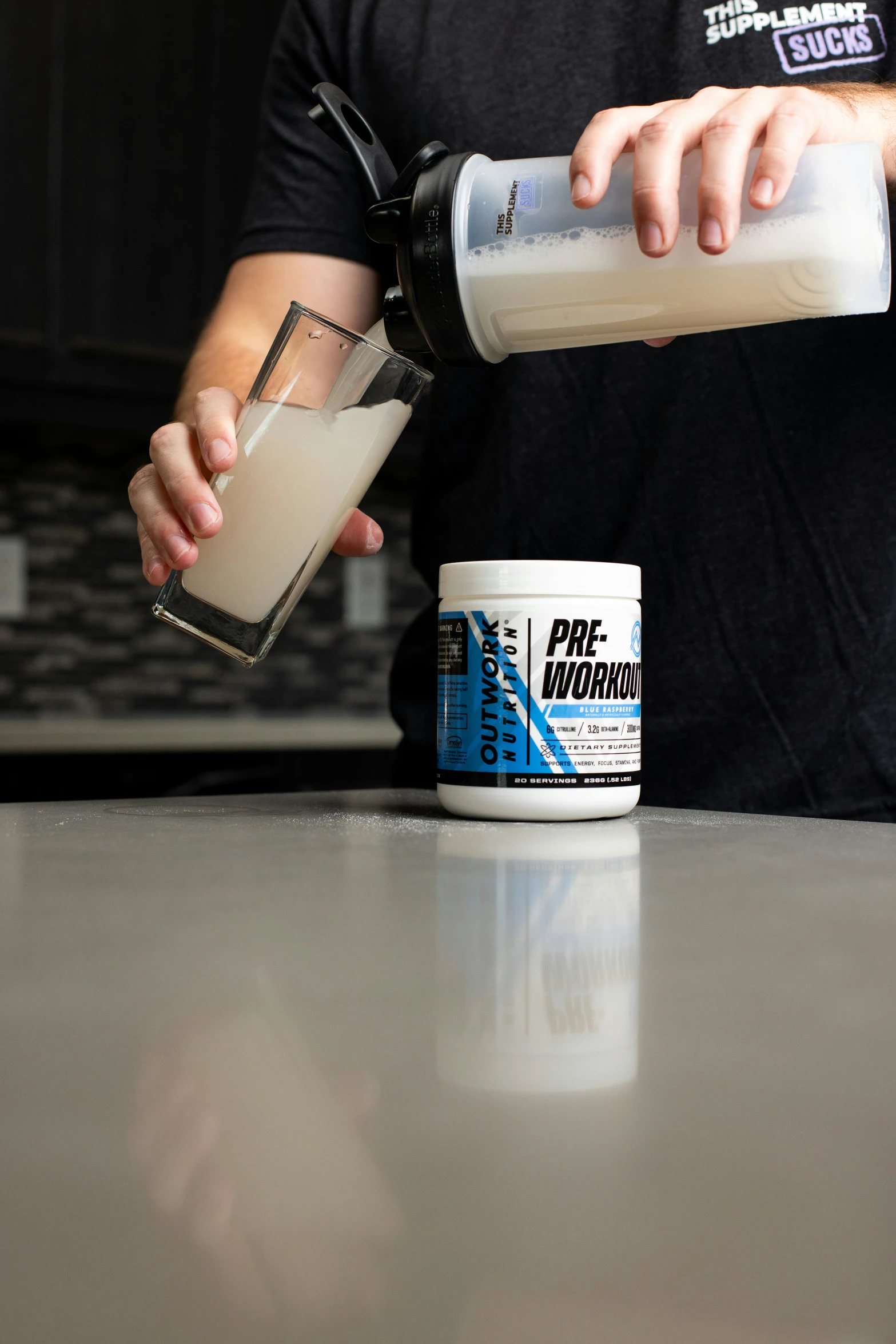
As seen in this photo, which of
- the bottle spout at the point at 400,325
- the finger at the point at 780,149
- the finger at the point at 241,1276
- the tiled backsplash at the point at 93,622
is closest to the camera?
the finger at the point at 241,1276

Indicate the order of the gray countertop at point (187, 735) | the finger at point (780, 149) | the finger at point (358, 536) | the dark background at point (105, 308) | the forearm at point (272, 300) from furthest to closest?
the dark background at point (105, 308) < the gray countertop at point (187, 735) < the forearm at point (272, 300) < the finger at point (358, 536) < the finger at point (780, 149)

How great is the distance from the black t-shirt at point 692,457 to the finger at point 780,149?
307mm

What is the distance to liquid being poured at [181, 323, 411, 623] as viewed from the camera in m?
0.68

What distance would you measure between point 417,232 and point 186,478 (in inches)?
7.7

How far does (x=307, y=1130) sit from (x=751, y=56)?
0.90m

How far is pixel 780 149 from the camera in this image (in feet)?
1.79

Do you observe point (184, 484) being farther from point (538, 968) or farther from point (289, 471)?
point (538, 968)

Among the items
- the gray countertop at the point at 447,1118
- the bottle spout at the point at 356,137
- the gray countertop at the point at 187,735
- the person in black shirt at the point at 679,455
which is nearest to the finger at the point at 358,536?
the person in black shirt at the point at 679,455

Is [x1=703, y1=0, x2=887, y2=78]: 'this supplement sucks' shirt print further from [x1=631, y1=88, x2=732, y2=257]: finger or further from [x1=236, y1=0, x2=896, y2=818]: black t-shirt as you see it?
[x1=631, y1=88, x2=732, y2=257]: finger

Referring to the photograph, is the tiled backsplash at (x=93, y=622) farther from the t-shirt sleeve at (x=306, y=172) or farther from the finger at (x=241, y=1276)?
the finger at (x=241, y=1276)

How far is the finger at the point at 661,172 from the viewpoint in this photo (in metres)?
0.55

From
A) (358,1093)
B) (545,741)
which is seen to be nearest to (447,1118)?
(358,1093)

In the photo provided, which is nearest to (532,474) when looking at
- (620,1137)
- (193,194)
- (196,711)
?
(620,1137)

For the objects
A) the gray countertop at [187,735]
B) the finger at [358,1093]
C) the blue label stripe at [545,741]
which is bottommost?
the gray countertop at [187,735]
